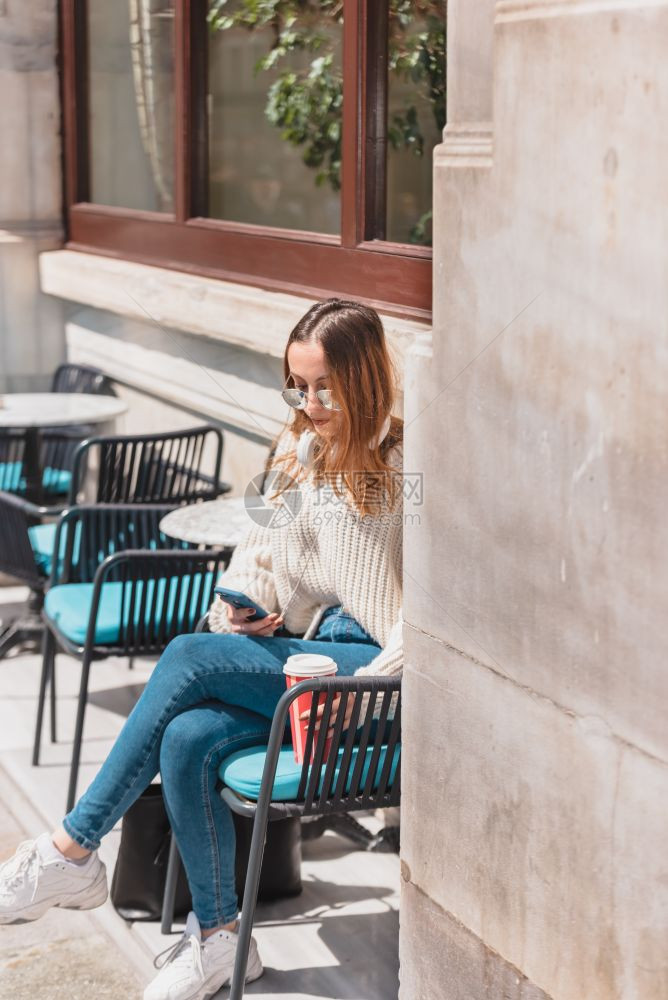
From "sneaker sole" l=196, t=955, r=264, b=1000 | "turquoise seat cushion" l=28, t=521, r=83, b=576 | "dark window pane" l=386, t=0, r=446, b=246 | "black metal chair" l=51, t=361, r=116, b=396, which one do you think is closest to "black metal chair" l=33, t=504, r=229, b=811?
"turquoise seat cushion" l=28, t=521, r=83, b=576

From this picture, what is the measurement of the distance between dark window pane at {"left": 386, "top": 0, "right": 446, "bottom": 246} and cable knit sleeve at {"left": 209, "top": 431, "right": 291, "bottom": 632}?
2101 millimetres

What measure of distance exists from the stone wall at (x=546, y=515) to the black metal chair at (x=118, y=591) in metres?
1.31

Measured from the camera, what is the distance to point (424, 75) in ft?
17.6

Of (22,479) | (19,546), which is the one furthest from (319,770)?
(22,479)

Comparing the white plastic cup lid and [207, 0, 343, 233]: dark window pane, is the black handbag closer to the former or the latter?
the white plastic cup lid

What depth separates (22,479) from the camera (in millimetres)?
5641

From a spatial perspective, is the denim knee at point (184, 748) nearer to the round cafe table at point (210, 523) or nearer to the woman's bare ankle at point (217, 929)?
the woman's bare ankle at point (217, 929)

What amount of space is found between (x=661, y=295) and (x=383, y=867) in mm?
2192

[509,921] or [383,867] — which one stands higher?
[509,921]

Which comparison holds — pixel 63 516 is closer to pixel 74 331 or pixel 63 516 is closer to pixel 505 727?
pixel 505 727

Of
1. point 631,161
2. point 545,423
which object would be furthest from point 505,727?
point 631,161

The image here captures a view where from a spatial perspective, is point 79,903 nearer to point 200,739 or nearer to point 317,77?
point 200,739

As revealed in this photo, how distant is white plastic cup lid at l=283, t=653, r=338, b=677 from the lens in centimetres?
277

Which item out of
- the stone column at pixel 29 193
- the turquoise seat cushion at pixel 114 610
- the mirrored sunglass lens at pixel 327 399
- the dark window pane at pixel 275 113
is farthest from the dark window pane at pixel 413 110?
the mirrored sunglass lens at pixel 327 399
